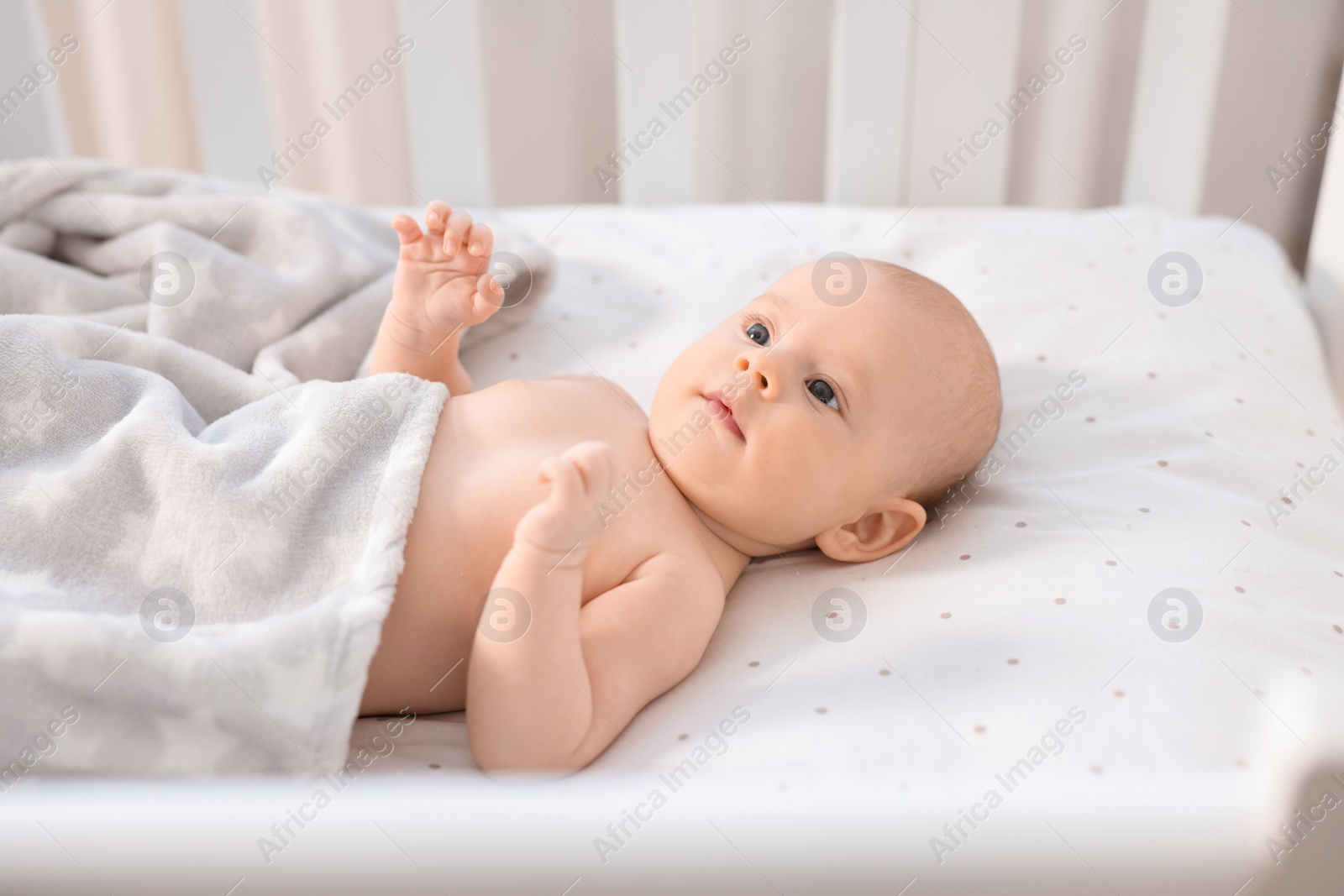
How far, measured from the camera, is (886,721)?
61cm

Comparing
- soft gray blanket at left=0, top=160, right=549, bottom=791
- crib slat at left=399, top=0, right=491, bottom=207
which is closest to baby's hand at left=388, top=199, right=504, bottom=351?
soft gray blanket at left=0, top=160, right=549, bottom=791

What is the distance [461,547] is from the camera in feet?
2.33

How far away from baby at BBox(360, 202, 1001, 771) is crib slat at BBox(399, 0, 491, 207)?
1.63ft

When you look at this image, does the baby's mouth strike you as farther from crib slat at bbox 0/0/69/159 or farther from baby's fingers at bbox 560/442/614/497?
crib slat at bbox 0/0/69/159

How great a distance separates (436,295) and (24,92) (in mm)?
763

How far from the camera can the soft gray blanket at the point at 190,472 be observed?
58 centimetres

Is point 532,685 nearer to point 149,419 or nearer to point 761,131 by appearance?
point 149,419

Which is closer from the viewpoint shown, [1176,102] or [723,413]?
[723,413]

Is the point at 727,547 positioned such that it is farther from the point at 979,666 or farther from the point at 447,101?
the point at 447,101

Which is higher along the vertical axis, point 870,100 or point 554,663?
point 870,100

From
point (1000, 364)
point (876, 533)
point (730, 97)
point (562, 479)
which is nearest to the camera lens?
point (562, 479)

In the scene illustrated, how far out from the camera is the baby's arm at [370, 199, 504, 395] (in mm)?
835

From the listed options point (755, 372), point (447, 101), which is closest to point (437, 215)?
point (755, 372)

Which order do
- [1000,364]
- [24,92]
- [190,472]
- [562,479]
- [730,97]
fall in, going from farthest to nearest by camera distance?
[730,97] → [24,92] → [1000,364] → [190,472] → [562,479]
